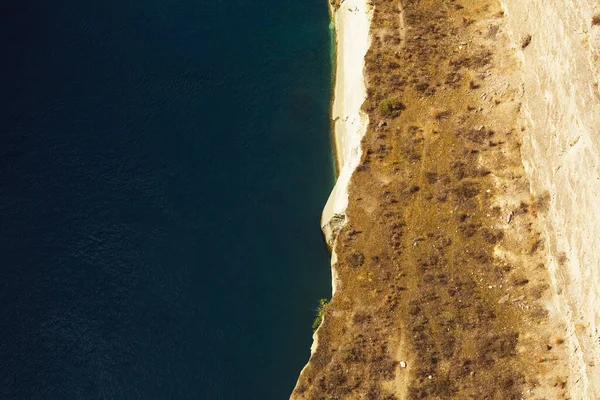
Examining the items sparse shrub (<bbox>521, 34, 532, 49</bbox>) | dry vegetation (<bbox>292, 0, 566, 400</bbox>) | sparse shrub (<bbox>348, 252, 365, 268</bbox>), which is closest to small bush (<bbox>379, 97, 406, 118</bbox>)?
dry vegetation (<bbox>292, 0, 566, 400</bbox>)

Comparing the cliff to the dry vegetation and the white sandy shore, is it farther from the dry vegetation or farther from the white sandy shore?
the white sandy shore

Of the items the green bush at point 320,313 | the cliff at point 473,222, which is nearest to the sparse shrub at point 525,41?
the cliff at point 473,222

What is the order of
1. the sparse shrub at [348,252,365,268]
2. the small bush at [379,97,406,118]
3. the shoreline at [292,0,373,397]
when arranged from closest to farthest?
the sparse shrub at [348,252,365,268]
the shoreline at [292,0,373,397]
the small bush at [379,97,406,118]

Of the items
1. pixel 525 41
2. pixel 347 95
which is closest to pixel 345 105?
pixel 347 95

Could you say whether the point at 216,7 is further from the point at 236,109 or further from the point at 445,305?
the point at 445,305

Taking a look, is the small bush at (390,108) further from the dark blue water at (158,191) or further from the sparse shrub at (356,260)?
the sparse shrub at (356,260)

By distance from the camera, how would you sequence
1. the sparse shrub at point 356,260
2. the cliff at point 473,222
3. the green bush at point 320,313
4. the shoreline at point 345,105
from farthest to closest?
the shoreline at point 345,105
the green bush at point 320,313
the sparse shrub at point 356,260
the cliff at point 473,222
